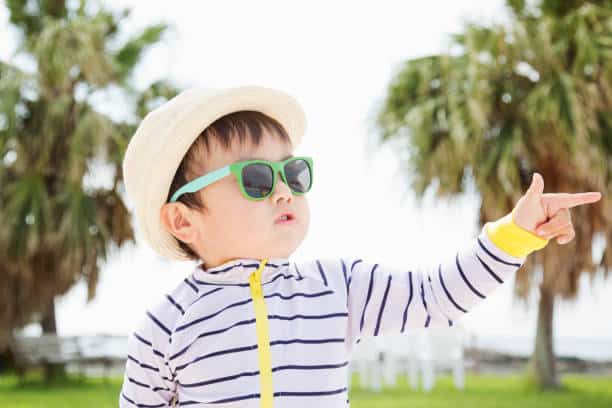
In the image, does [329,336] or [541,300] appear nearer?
[329,336]

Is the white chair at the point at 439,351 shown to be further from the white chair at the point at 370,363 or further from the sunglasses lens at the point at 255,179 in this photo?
the sunglasses lens at the point at 255,179

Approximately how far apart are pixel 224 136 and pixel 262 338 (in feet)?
1.63

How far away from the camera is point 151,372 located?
6.33 feet

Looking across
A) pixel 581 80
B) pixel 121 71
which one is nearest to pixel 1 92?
pixel 121 71

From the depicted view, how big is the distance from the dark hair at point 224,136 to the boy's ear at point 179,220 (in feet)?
0.07

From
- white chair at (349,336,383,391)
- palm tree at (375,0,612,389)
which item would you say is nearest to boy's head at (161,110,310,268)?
palm tree at (375,0,612,389)

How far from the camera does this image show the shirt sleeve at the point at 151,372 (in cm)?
192

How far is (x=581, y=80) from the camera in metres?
9.75

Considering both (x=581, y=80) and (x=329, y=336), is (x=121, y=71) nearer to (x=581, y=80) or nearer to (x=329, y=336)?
(x=581, y=80)

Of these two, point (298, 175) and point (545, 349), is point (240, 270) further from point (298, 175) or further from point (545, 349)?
point (545, 349)

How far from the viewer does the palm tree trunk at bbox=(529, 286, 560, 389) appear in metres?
11.4

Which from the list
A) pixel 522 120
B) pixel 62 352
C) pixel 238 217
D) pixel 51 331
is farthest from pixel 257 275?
pixel 51 331

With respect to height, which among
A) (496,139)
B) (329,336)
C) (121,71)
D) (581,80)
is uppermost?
(121,71)

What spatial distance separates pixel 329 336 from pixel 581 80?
8747mm
